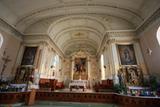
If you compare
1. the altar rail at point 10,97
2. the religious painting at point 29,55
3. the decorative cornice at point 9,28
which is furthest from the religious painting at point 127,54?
the decorative cornice at point 9,28

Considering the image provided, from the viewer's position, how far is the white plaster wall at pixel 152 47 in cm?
810

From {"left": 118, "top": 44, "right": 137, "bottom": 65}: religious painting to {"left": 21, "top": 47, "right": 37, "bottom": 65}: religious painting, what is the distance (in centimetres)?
1006

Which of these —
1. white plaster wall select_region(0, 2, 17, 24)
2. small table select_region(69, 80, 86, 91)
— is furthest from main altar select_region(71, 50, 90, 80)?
white plaster wall select_region(0, 2, 17, 24)

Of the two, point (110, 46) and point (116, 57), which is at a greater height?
point (110, 46)

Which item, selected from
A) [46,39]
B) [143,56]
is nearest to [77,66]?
[46,39]

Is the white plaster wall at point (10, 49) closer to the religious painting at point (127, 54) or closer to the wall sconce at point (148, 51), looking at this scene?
Answer: the religious painting at point (127, 54)

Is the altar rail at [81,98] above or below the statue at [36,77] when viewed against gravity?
below

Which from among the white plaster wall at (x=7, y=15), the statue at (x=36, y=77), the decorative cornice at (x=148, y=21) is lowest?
the statue at (x=36, y=77)

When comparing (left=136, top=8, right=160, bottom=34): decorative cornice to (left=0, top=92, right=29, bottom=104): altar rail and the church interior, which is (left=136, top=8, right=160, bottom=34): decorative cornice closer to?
the church interior

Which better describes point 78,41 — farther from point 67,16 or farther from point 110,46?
point 110,46

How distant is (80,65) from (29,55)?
33.1ft

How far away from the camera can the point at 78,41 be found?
19.7 m

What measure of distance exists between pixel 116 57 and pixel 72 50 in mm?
12682

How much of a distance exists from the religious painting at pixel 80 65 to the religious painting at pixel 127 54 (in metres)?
9.58
